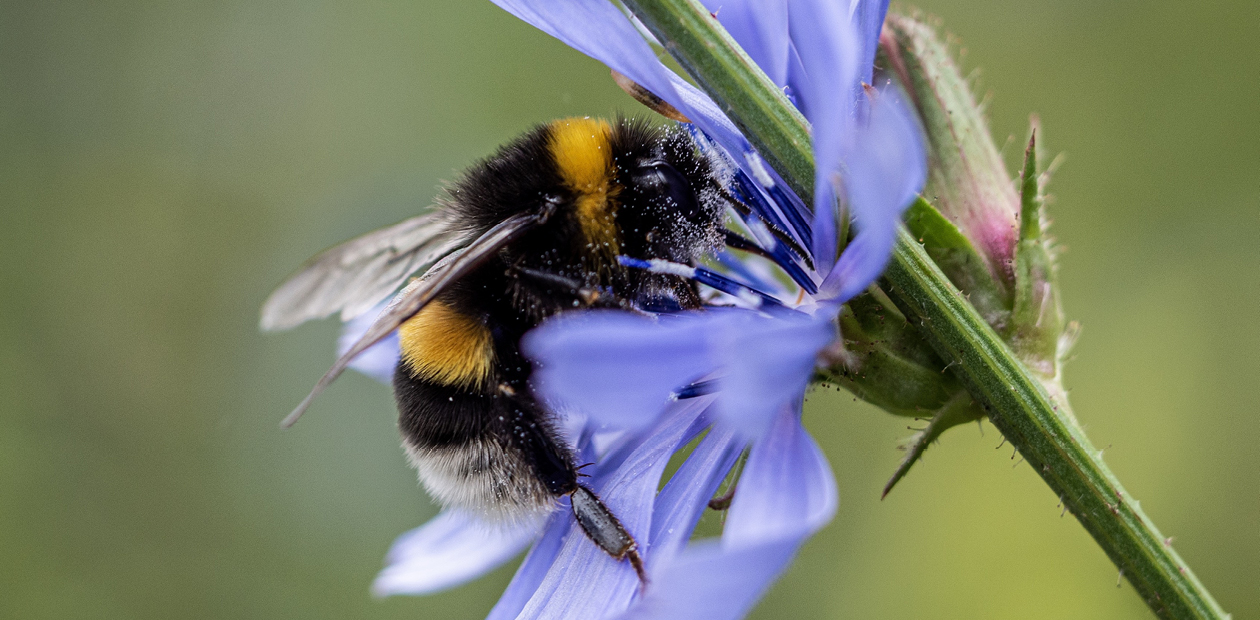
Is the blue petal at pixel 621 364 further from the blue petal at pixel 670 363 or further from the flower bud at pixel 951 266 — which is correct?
the flower bud at pixel 951 266

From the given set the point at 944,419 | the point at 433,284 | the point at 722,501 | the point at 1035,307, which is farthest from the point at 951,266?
the point at 433,284

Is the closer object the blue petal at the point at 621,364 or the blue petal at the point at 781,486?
the blue petal at the point at 621,364

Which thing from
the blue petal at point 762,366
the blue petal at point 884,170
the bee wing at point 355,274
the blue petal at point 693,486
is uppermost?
the bee wing at point 355,274

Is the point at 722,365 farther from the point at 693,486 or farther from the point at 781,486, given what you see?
the point at 693,486

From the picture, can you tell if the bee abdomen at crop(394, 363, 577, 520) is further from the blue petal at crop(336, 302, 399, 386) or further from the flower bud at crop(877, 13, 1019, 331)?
the flower bud at crop(877, 13, 1019, 331)

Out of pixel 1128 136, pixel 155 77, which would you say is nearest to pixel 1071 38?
pixel 1128 136

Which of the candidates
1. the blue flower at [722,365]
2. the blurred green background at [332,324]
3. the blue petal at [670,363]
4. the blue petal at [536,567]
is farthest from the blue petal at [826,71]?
the blurred green background at [332,324]

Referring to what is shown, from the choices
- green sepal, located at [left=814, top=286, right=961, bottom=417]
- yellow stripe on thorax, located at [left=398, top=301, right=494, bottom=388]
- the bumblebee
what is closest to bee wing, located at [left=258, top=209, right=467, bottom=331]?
the bumblebee
